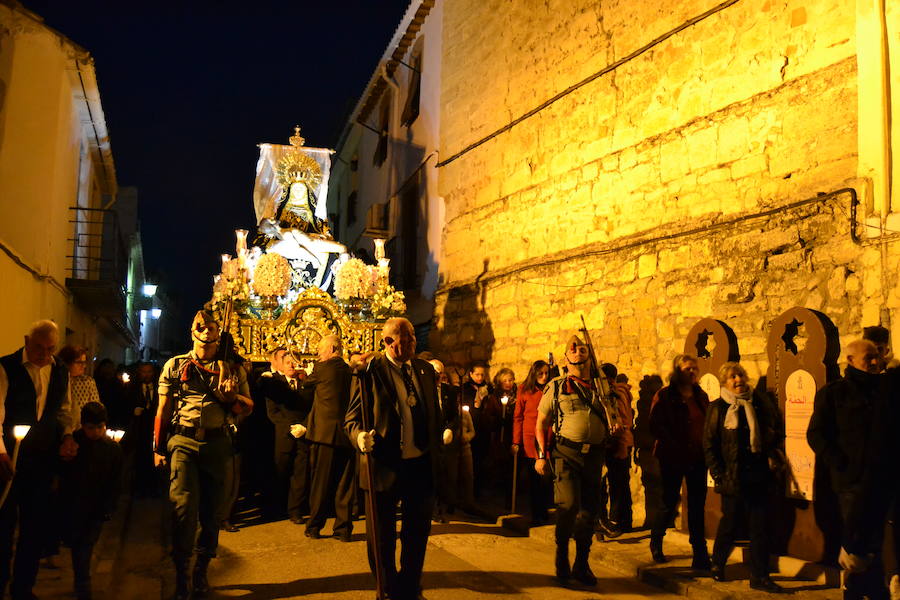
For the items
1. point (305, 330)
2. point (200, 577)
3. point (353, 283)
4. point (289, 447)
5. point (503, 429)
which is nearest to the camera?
point (200, 577)

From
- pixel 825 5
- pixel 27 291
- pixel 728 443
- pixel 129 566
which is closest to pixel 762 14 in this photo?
pixel 825 5

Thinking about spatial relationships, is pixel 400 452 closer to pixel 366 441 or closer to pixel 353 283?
pixel 366 441

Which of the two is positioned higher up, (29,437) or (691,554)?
(29,437)

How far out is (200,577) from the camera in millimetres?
5578

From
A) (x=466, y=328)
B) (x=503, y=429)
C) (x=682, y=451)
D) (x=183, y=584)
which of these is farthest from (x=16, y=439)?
(x=466, y=328)

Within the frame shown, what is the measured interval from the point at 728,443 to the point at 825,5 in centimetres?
415

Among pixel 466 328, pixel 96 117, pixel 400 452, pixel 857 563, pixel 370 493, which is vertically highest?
pixel 96 117

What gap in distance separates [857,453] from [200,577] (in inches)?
168

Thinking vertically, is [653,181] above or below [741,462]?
above

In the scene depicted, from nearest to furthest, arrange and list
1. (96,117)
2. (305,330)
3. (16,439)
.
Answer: (16,439) → (305,330) → (96,117)

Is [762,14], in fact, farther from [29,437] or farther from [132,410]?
[132,410]

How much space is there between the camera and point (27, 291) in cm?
1120

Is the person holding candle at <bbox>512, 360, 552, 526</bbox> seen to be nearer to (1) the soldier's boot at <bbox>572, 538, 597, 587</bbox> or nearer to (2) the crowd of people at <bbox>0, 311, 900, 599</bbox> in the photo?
(2) the crowd of people at <bbox>0, 311, 900, 599</bbox>

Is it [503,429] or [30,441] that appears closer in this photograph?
[30,441]
